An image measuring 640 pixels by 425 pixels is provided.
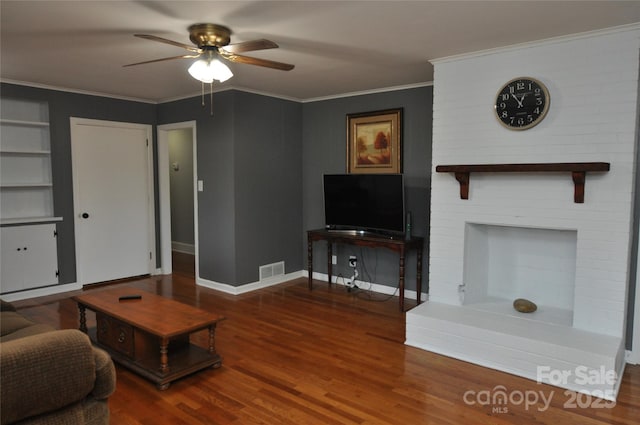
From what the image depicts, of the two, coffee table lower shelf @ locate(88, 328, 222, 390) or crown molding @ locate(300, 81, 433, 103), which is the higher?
crown molding @ locate(300, 81, 433, 103)

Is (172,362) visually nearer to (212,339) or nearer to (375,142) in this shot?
(212,339)

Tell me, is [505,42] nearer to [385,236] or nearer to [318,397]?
[385,236]

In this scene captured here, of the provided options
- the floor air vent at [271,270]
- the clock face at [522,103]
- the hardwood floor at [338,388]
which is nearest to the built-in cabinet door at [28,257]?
the hardwood floor at [338,388]

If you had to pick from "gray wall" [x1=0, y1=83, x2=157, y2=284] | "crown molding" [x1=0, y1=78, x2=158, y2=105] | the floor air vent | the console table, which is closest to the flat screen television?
the console table

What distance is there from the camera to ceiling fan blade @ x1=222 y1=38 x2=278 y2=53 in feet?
8.66

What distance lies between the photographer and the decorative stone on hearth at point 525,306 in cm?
354

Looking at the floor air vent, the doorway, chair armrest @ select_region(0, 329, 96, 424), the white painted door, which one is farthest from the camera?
the doorway

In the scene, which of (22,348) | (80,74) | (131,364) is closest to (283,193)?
(80,74)

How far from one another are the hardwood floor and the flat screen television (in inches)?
42.4

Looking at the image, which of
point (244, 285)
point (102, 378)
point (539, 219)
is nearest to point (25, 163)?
point (244, 285)

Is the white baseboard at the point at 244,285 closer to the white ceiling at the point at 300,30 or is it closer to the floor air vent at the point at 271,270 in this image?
the floor air vent at the point at 271,270

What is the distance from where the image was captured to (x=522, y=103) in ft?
10.9

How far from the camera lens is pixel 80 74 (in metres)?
4.33

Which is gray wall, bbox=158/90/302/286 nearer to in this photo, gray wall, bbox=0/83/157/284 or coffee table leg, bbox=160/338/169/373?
gray wall, bbox=0/83/157/284
